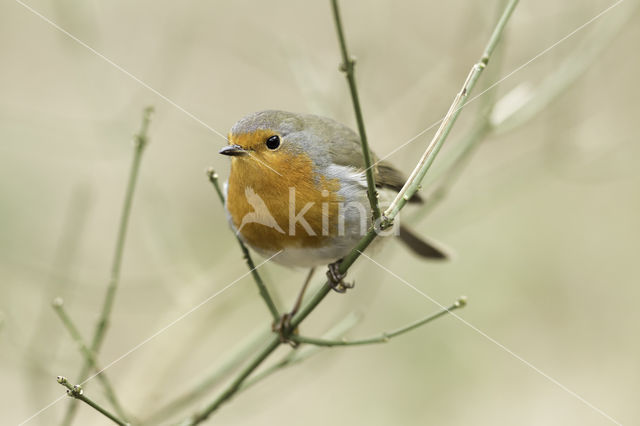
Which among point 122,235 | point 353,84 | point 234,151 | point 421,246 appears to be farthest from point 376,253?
point 353,84

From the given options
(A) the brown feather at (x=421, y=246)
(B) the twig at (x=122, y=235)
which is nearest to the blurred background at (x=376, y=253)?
(A) the brown feather at (x=421, y=246)

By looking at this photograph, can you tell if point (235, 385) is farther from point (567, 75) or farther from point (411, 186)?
point (567, 75)

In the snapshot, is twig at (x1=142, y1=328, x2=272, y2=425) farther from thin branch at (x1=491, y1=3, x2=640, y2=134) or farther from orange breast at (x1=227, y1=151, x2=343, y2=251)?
thin branch at (x1=491, y1=3, x2=640, y2=134)

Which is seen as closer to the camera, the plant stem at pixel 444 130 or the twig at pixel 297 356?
the plant stem at pixel 444 130

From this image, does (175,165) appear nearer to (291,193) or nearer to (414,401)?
(414,401)

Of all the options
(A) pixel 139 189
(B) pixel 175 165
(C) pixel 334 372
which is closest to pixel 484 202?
(C) pixel 334 372

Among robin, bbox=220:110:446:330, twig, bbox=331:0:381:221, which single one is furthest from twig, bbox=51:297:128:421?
twig, bbox=331:0:381:221

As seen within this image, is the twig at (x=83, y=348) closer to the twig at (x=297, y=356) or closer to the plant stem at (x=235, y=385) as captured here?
the plant stem at (x=235, y=385)
